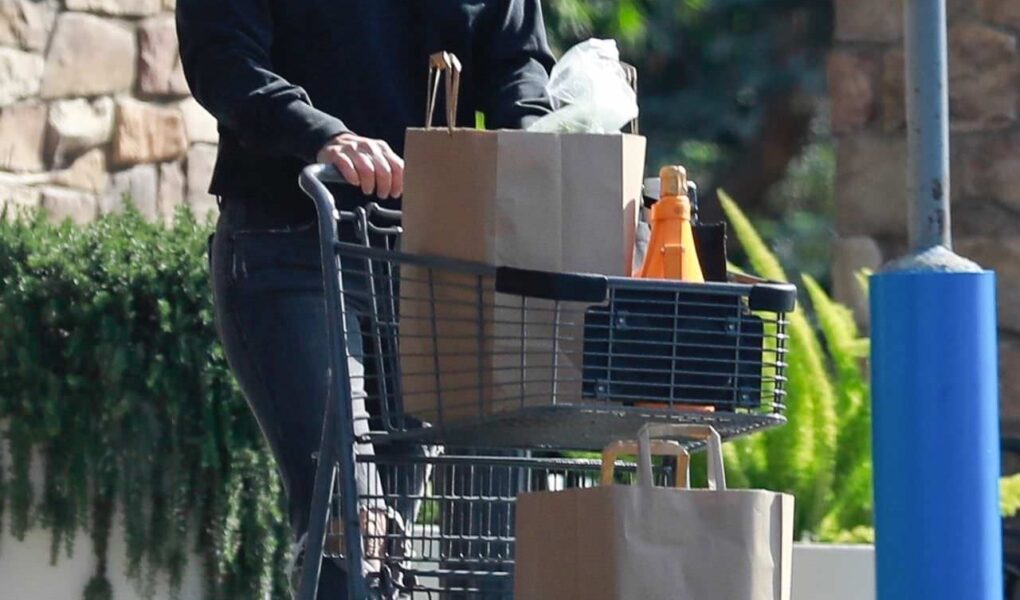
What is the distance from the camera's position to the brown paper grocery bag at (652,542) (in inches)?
98.6

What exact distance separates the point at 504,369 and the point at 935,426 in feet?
3.64

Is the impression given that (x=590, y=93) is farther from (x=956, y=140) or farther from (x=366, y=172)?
(x=956, y=140)

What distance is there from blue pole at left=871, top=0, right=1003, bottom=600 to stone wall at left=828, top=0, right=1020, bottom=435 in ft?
7.84

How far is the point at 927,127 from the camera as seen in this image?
3580 millimetres

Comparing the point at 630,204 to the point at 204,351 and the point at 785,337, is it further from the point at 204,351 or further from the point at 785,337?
the point at 204,351

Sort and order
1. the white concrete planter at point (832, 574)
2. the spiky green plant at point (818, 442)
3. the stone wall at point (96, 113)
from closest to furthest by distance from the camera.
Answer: the white concrete planter at point (832, 574) < the spiky green plant at point (818, 442) < the stone wall at point (96, 113)

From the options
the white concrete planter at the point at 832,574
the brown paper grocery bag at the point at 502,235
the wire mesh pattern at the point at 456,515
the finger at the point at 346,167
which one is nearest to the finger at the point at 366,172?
the finger at the point at 346,167

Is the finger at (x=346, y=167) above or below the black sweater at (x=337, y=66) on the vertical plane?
below

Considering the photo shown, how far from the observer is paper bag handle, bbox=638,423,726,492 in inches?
99.9

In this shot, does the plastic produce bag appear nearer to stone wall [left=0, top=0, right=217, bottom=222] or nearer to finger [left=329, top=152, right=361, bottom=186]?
finger [left=329, top=152, right=361, bottom=186]


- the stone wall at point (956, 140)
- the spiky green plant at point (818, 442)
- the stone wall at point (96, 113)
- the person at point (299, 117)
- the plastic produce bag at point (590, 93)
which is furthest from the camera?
the stone wall at point (956, 140)

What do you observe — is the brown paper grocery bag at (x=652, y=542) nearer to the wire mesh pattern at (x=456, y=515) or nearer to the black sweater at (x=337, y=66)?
the wire mesh pattern at (x=456, y=515)

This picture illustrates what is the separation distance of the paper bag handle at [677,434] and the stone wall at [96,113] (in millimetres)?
3272

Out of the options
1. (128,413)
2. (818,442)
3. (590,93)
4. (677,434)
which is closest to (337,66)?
(590,93)
